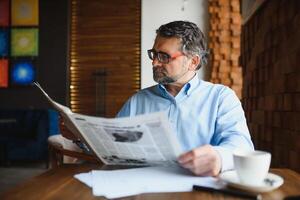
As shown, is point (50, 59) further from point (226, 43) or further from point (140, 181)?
point (140, 181)

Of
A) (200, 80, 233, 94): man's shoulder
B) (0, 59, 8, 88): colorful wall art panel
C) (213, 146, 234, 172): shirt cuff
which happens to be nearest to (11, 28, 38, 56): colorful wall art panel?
(0, 59, 8, 88): colorful wall art panel

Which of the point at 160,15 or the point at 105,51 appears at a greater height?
the point at 160,15

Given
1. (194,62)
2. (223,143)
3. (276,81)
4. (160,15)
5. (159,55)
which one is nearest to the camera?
(223,143)

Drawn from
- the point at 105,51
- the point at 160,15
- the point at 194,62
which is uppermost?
the point at 160,15

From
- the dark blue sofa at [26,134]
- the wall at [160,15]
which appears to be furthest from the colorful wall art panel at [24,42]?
the wall at [160,15]

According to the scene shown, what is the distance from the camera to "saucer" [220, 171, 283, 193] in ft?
2.46

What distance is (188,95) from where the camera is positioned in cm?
142

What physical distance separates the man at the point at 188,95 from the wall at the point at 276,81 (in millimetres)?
298

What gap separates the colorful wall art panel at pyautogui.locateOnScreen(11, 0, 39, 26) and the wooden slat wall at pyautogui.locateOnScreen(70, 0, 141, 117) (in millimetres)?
611

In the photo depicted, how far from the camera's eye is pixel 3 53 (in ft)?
18.6

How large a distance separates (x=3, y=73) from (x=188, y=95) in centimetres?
493

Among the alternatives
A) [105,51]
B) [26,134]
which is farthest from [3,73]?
[105,51]

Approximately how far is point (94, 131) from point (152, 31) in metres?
4.56

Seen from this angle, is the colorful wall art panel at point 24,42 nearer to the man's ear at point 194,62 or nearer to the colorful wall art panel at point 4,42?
the colorful wall art panel at point 4,42
